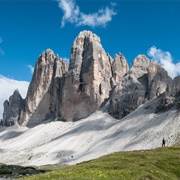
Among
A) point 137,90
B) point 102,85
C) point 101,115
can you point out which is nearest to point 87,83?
point 102,85

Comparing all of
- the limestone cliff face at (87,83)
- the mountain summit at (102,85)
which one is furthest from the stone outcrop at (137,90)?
the limestone cliff face at (87,83)

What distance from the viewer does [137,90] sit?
152750mm

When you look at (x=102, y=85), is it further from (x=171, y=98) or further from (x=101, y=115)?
(x=171, y=98)

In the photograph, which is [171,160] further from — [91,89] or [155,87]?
[91,89]

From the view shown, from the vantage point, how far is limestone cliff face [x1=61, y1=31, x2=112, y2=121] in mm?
179500

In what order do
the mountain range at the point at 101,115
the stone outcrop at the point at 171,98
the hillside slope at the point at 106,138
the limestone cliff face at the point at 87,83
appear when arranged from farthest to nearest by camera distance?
the limestone cliff face at the point at 87,83, the stone outcrop at the point at 171,98, the mountain range at the point at 101,115, the hillside slope at the point at 106,138

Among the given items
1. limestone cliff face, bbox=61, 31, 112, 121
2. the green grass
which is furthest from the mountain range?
the green grass

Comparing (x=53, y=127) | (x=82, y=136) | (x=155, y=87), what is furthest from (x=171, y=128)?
(x=53, y=127)

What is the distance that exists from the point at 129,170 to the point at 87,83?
149317 millimetres

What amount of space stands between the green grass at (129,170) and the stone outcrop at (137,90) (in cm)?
9888

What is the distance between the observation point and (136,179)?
101 feet

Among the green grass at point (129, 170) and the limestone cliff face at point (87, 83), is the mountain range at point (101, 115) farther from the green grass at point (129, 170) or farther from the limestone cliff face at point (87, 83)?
the green grass at point (129, 170)

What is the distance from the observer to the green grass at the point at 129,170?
3022cm

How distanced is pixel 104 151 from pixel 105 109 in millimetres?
61680
